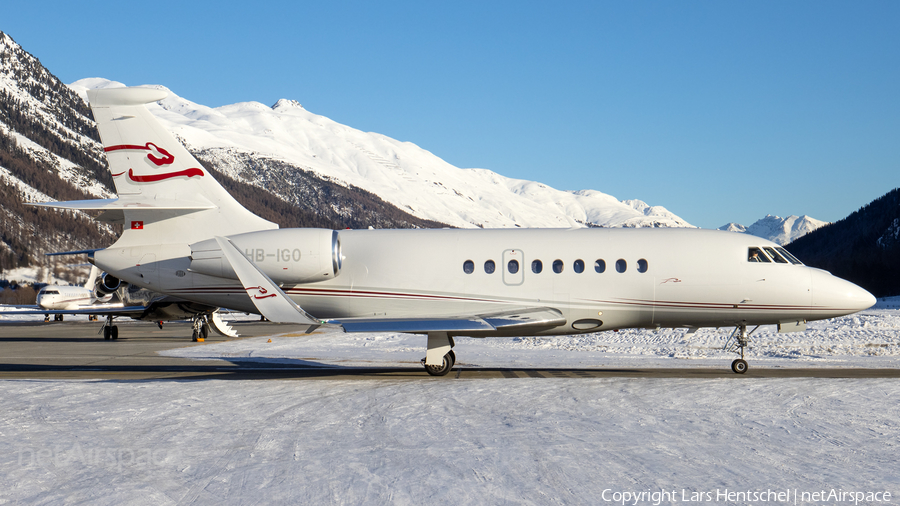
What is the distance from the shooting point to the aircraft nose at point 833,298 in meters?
16.4

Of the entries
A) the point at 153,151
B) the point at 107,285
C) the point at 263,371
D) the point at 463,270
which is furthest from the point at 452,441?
the point at 107,285

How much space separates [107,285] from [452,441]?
3083cm

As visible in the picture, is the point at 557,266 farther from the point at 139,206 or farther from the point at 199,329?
the point at 199,329

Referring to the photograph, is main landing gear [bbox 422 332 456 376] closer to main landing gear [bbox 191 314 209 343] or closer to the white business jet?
the white business jet

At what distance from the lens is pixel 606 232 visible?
56.4 ft

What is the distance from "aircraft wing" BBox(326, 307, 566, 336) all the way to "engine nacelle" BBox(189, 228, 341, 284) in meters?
1.68

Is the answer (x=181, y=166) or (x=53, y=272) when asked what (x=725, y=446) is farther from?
(x=53, y=272)

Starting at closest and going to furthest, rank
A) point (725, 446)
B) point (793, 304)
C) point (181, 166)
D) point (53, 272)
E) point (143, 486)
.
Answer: point (143, 486), point (725, 446), point (793, 304), point (181, 166), point (53, 272)

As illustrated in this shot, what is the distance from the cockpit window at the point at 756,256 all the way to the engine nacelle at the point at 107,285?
2921cm

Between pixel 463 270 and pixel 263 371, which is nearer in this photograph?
pixel 463 270

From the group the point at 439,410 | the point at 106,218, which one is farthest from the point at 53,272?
the point at 439,410

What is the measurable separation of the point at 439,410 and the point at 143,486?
5270 mm

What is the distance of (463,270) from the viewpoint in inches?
655

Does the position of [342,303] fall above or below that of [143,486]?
above
